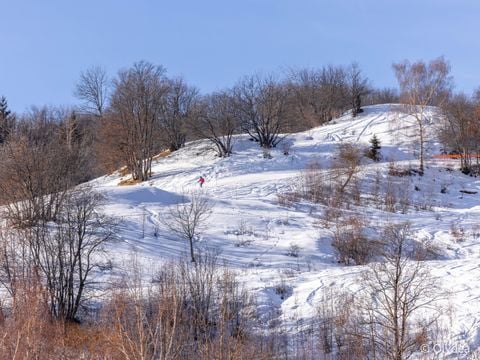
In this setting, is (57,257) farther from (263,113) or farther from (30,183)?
(263,113)

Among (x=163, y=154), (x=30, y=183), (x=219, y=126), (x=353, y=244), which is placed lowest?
(x=353, y=244)

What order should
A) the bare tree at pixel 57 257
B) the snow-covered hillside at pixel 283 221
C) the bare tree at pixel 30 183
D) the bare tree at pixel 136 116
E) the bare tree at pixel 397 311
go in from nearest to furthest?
the bare tree at pixel 397 311 < the bare tree at pixel 57 257 < the snow-covered hillside at pixel 283 221 < the bare tree at pixel 30 183 < the bare tree at pixel 136 116

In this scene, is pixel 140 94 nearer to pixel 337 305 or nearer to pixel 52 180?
pixel 52 180

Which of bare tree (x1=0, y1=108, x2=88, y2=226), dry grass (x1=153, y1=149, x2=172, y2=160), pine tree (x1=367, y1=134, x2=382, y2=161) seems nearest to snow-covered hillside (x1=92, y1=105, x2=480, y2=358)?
pine tree (x1=367, y1=134, x2=382, y2=161)

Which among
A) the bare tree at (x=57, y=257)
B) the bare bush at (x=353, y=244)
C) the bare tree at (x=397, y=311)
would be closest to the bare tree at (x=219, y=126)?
the bare bush at (x=353, y=244)

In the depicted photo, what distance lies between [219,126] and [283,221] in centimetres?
1847

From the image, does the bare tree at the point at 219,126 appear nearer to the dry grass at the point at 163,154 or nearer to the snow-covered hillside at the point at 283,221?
the snow-covered hillside at the point at 283,221

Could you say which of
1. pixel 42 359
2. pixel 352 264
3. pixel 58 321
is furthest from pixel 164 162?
pixel 42 359

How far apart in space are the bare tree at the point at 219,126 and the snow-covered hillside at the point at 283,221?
3.58 ft

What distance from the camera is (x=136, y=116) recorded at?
134 feet

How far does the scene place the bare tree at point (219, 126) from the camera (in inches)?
1679

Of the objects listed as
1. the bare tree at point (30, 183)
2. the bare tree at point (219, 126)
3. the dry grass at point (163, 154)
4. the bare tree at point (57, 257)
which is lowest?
the bare tree at point (57, 257)

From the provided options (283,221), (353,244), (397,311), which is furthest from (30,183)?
(397,311)

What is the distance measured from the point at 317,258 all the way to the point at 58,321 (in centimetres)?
1040
